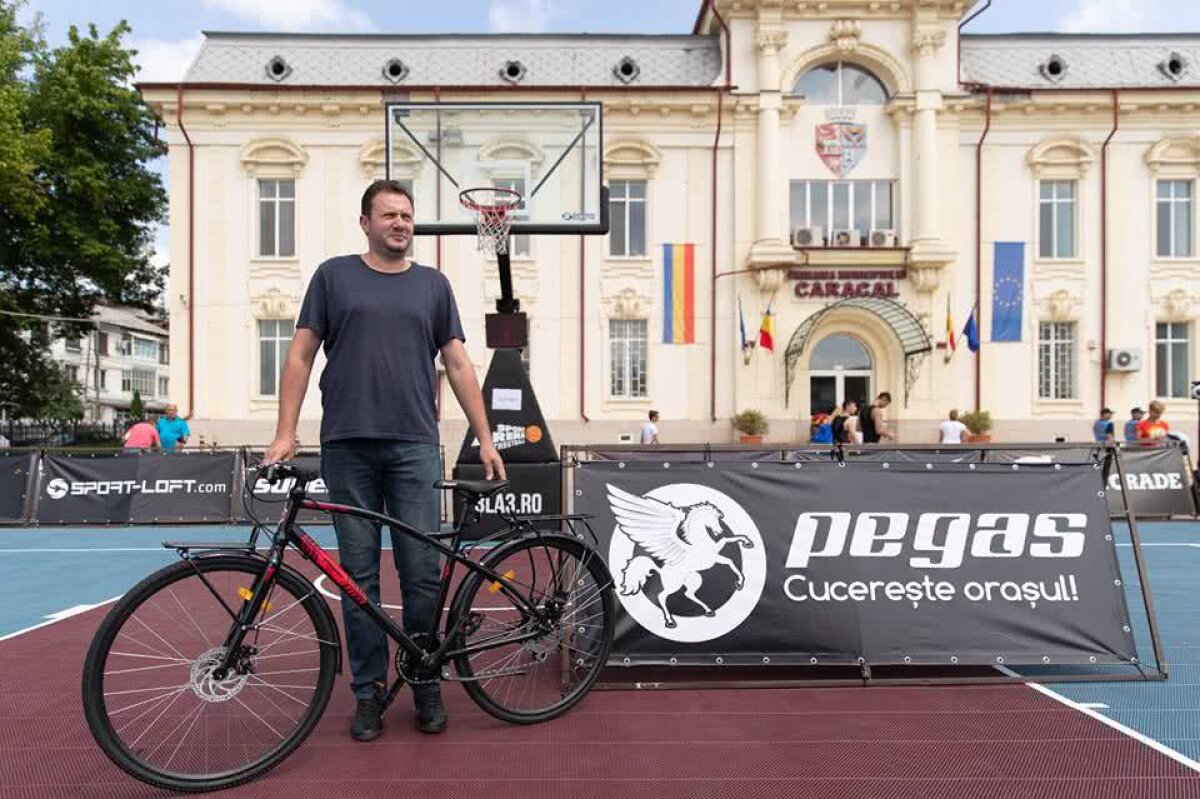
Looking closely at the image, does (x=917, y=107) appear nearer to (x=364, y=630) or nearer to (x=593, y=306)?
(x=593, y=306)

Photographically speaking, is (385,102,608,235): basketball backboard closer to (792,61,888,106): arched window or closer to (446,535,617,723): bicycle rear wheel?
(446,535,617,723): bicycle rear wheel

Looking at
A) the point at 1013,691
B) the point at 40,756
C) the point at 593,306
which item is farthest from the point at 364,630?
the point at 593,306

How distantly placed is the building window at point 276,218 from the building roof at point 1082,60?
18896 mm

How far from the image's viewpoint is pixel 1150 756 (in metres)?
3.56

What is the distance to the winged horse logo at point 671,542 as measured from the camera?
452 centimetres

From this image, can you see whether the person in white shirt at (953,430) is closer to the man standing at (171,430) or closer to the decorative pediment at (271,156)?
the man standing at (171,430)

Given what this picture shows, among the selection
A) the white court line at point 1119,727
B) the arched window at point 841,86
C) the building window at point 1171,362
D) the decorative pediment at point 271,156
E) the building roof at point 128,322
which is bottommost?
the white court line at point 1119,727

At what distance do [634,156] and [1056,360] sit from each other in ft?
42.1

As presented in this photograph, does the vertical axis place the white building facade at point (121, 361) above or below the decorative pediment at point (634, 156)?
below

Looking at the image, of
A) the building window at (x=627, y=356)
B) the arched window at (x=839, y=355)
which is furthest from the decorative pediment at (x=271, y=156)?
the arched window at (x=839, y=355)

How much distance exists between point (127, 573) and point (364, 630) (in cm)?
620

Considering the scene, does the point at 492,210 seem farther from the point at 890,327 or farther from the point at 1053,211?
the point at 1053,211

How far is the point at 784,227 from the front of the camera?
22.8 m

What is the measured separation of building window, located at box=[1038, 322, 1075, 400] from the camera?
23.2 meters
